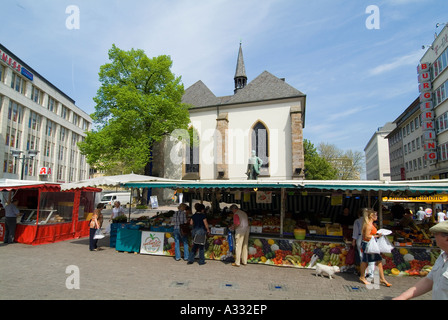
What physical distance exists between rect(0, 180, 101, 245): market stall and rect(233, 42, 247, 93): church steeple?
29.0m

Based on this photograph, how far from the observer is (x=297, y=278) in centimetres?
643

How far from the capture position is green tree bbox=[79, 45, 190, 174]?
2202cm

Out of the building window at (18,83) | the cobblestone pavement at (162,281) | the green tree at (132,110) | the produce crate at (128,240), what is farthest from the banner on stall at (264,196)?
the building window at (18,83)

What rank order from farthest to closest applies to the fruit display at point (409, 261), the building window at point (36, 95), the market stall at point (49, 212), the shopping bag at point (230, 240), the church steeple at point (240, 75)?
the church steeple at point (240, 75)
the building window at point (36, 95)
the market stall at point (49, 212)
the shopping bag at point (230, 240)
the fruit display at point (409, 261)

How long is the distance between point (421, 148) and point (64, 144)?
53878 millimetres

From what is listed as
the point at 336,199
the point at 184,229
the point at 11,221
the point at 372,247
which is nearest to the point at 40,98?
the point at 11,221

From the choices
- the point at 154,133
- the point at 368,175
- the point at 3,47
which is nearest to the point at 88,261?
the point at 154,133

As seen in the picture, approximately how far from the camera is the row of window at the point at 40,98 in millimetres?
32150

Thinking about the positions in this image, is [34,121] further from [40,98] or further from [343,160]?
[343,160]

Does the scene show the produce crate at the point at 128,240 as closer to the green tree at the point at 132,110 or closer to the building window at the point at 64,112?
the green tree at the point at 132,110

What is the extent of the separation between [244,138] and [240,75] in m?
14.0

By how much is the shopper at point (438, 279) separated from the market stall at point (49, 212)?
11.0 metres

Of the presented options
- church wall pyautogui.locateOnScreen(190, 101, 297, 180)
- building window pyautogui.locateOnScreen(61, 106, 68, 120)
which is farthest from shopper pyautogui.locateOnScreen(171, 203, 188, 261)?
building window pyautogui.locateOnScreen(61, 106, 68, 120)
